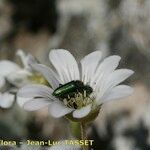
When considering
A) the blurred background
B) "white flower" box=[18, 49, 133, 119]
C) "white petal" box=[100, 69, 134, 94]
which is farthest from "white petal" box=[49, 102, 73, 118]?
the blurred background

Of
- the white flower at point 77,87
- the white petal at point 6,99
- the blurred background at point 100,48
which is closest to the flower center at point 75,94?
the white flower at point 77,87

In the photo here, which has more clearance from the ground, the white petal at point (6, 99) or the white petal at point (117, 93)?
the white petal at point (6, 99)

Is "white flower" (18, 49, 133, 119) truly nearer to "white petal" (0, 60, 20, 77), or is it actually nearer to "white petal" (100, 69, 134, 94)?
"white petal" (100, 69, 134, 94)

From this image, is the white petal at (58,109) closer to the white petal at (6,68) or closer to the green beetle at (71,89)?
the green beetle at (71,89)

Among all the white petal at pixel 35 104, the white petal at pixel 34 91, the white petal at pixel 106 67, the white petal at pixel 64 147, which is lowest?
the white petal at pixel 64 147

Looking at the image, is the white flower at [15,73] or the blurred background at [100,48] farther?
the blurred background at [100,48]

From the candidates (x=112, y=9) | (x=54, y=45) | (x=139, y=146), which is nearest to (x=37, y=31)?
(x=54, y=45)

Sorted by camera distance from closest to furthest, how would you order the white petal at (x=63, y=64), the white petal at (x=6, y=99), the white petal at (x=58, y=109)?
the white petal at (x=58, y=109) → the white petal at (x=63, y=64) → the white petal at (x=6, y=99)
